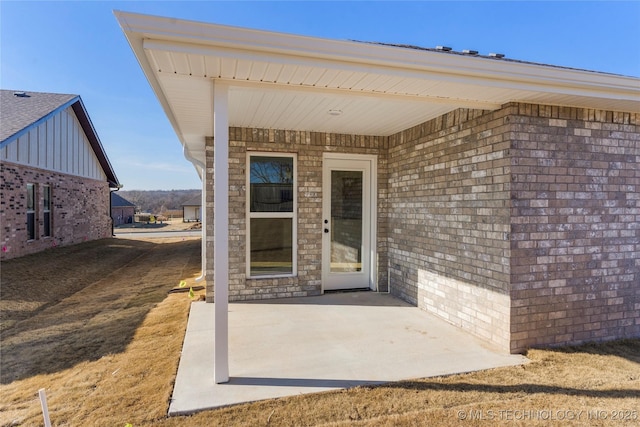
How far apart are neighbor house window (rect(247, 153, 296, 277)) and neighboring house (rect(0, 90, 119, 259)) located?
25.3 feet

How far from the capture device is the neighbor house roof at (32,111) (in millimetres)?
9562

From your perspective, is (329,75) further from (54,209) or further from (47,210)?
(54,209)

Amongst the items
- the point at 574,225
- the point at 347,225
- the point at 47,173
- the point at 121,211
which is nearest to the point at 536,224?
the point at 574,225

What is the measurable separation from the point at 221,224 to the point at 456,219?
2819 mm

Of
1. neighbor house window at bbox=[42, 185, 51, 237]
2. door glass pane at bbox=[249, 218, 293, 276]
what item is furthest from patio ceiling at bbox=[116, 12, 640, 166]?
neighbor house window at bbox=[42, 185, 51, 237]

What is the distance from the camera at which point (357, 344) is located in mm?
3650

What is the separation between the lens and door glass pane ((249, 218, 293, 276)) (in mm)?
5477

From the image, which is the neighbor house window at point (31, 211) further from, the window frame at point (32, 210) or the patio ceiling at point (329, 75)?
the patio ceiling at point (329, 75)

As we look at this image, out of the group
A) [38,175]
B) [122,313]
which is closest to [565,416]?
[122,313]

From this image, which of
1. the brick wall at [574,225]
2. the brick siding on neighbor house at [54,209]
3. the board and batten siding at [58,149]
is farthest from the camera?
the board and batten siding at [58,149]

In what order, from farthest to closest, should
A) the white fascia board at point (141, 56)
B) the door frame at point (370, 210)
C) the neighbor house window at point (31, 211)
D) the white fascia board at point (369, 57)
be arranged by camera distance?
the neighbor house window at point (31, 211) < the door frame at point (370, 210) < the white fascia board at point (369, 57) < the white fascia board at point (141, 56)

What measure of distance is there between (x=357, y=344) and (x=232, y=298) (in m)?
2.45

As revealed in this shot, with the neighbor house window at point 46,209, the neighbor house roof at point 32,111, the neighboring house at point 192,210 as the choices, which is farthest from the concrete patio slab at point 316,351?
the neighboring house at point 192,210

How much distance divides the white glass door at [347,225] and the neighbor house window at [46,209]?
10.9m
